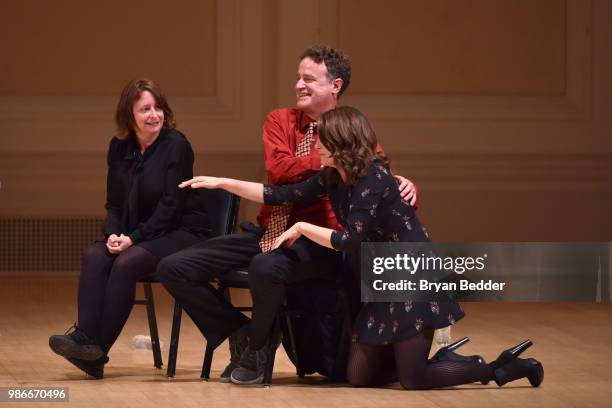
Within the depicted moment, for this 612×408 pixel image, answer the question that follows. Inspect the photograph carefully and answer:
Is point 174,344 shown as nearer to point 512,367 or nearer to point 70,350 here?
point 70,350

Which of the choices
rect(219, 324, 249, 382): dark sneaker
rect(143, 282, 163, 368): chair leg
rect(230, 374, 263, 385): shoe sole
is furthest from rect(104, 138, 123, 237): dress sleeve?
rect(230, 374, 263, 385): shoe sole

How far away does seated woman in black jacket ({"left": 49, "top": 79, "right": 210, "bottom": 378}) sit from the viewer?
173 inches

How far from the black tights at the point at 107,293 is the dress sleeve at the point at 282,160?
1.70ft

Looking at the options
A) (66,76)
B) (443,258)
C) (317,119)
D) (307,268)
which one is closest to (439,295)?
(443,258)

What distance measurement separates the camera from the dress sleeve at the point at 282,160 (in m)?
4.36

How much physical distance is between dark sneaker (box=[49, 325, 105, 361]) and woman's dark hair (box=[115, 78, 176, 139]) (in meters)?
0.74

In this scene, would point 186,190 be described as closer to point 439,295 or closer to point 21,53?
point 439,295

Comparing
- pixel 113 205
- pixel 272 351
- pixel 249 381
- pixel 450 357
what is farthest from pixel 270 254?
pixel 113 205

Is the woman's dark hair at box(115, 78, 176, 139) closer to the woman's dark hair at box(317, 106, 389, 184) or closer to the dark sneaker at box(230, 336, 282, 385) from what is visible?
the woman's dark hair at box(317, 106, 389, 184)

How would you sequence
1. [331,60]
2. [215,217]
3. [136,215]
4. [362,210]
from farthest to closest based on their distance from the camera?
[215,217] < [136,215] < [331,60] < [362,210]

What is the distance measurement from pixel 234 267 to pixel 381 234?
506 mm

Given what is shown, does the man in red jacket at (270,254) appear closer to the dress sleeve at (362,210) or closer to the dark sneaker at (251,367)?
the dark sneaker at (251,367)

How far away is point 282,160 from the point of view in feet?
14.4

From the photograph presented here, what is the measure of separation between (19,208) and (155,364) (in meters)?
2.91
